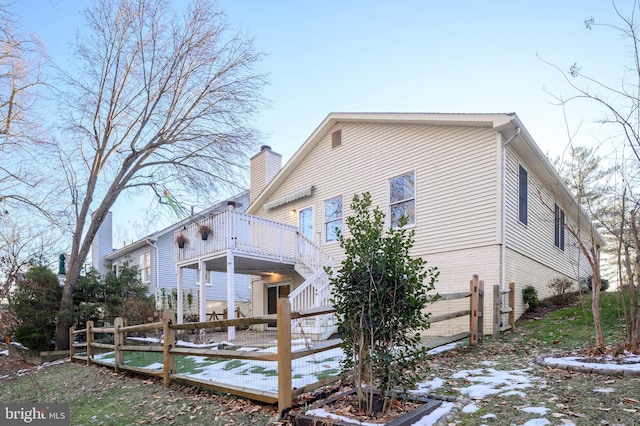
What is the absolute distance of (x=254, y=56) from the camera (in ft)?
49.1

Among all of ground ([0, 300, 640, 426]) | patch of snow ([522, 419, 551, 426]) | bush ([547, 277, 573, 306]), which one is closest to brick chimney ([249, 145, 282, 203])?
ground ([0, 300, 640, 426])

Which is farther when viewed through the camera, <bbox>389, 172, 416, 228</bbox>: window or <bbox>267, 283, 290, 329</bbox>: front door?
<bbox>267, 283, 290, 329</bbox>: front door

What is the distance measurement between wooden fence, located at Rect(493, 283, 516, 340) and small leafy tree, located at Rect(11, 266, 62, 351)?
1292 cm

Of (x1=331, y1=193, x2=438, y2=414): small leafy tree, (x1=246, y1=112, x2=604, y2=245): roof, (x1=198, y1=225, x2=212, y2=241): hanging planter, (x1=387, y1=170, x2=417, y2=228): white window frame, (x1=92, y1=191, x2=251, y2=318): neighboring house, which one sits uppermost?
(x1=246, y1=112, x2=604, y2=245): roof

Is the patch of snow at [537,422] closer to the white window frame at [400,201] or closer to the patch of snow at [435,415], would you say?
the patch of snow at [435,415]

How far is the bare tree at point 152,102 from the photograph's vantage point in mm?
14070

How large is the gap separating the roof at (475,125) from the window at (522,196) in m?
0.44

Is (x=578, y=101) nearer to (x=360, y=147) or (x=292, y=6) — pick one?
(x=360, y=147)

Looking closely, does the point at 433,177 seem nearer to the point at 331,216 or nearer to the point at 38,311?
the point at 331,216

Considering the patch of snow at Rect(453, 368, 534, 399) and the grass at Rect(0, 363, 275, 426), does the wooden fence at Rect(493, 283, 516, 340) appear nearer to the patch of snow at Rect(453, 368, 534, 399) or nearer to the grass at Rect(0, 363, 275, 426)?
the patch of snow at Rect(453, 368, 534, 399)

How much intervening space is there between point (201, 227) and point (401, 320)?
877 centimetres

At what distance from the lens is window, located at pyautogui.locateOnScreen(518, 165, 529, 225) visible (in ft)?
32.1

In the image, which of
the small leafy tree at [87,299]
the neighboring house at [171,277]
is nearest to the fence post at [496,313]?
the small leafy tree at [87,299]

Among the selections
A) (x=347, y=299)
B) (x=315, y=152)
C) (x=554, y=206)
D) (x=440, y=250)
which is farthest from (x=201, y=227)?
(x=554, y=206)
